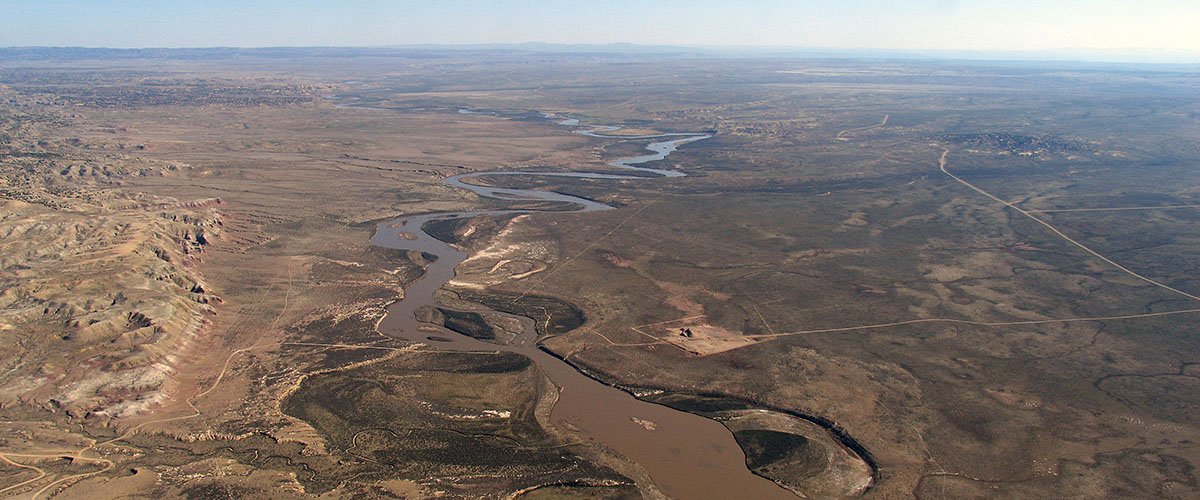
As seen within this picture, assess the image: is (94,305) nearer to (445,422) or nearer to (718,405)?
(445,422)

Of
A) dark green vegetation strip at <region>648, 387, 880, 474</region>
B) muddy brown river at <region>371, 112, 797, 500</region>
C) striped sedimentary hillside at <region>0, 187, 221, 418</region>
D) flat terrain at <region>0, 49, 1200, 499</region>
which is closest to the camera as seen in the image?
muddy brown river at <region>371, 112, 797, 500</region>

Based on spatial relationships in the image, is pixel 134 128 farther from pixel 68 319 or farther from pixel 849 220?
pixel 849 220

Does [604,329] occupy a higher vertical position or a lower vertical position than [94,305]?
lower

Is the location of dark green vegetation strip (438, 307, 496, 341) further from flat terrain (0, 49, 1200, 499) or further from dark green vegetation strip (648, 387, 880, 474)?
dark green vegetation strip (648, 387, 880, 474)

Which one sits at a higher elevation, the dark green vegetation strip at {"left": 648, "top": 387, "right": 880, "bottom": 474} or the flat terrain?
the flat terrain

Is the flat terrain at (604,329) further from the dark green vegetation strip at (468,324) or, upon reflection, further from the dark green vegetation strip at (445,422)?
the dark green vegetation strip at (468,324)

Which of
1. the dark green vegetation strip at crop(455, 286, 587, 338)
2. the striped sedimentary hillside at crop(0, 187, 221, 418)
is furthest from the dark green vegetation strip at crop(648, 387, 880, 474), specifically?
the striped sedimentary hillside at crop(0, 187, 221, 418)

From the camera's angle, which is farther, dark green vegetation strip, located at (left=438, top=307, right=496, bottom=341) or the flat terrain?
dark green vegetation strip, located at (left=438, top=307, right=496, bottom=341)

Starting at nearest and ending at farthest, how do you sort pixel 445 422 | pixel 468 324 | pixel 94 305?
1. pixel 445 422
2. pixel 94 305
3. pixel 468 324

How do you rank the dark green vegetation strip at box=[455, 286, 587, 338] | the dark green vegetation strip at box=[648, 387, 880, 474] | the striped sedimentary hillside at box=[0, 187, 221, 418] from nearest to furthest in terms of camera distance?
1. the dark green vegetation strip at box=[648, 387, 880, 474]
2. the striped sedimentary hillside at box=[0, 187, 221, 418]
3. the dark green vegetation strip at box=[455, 286, 587, 338]

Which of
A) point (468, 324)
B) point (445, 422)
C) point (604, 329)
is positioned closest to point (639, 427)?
point (445, 422)
